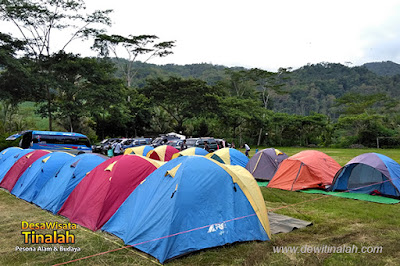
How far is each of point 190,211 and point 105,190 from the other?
223 centimetres

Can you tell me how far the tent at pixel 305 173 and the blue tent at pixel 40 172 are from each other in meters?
6.99

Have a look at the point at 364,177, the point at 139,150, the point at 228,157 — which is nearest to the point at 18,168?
the point at 139,150

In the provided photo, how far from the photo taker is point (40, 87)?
26.4 meters

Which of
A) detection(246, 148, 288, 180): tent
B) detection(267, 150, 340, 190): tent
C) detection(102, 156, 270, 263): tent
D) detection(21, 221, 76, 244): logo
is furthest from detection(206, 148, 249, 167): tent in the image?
detection(21, 221, 76, 244): logo

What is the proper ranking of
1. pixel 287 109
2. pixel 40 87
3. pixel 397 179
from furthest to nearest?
pixel 287 109 → pixel 40 87 → pixel 397 179

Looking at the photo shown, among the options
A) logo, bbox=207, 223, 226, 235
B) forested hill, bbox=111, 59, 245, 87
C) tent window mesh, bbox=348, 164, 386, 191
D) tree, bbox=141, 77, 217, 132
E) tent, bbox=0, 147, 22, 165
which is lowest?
tent window mesh, bbox=348, 164, 386, 191

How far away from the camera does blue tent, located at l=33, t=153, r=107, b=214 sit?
7.59 meters

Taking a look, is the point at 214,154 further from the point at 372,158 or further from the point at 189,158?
the point at 189,158

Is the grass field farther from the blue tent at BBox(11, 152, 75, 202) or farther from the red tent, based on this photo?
the red tent

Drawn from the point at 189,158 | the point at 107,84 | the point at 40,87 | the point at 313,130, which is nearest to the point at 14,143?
the point at 40,87

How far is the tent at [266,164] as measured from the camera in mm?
12525

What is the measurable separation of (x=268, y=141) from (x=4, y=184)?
35.5 metres

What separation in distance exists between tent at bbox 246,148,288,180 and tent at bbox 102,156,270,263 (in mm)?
6790

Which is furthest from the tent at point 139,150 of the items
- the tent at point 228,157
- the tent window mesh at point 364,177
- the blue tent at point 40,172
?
the tent window mesh at point 364,177
